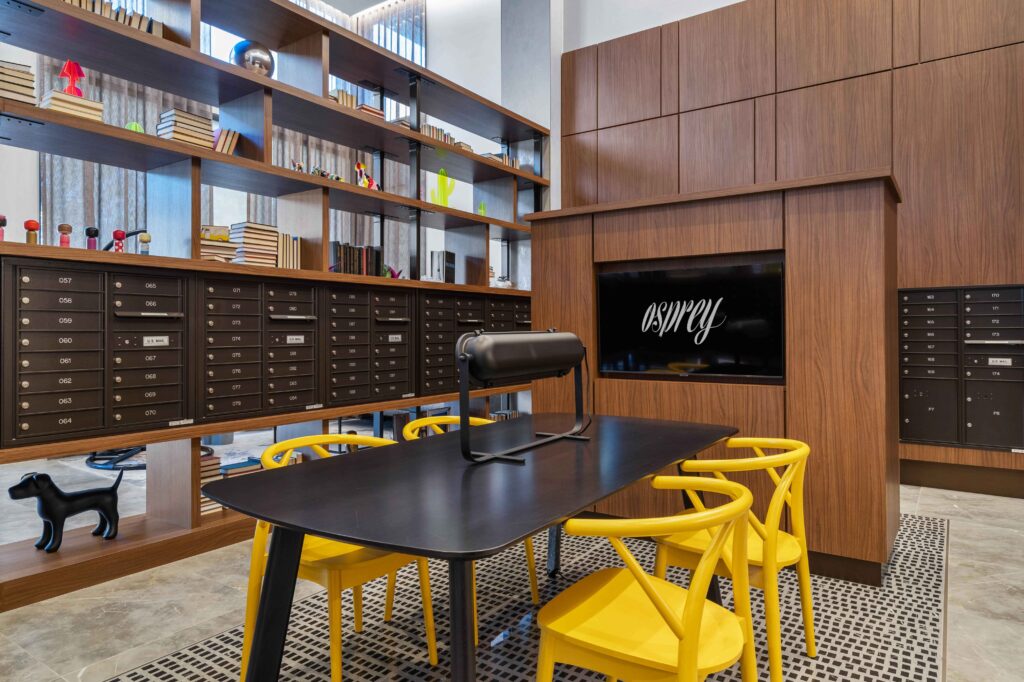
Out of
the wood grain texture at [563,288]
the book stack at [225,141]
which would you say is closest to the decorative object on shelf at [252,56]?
the book stack at [225,141]

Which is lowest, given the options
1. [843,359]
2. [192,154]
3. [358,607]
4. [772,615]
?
[358,607]

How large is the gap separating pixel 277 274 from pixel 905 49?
13.3 ft

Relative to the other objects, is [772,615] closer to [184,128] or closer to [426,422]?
[426,422]

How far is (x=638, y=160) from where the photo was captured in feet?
16.8

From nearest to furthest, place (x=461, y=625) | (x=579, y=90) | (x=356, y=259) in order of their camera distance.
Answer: (x=461, y=625) → (x=356, y=259) → (x=579, y=90)

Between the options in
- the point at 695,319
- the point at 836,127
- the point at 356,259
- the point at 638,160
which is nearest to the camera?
the point at 695,319

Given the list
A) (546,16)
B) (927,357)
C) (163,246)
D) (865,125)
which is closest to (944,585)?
(927,357)

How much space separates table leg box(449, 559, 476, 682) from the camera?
0.94 m

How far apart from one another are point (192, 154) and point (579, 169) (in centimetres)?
344

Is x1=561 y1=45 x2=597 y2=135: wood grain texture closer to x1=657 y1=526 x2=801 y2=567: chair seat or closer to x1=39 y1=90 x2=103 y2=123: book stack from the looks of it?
x1=39 y1=90 x2=103 y2=123: book stack

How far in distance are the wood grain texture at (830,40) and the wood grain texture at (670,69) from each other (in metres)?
0.76

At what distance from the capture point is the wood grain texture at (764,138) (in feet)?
14.7

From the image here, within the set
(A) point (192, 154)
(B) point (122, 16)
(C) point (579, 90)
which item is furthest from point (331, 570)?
(C) point (579, 90)

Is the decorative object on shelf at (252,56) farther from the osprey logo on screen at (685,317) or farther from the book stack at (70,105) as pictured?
the osprey logo on screen at (685,317)
